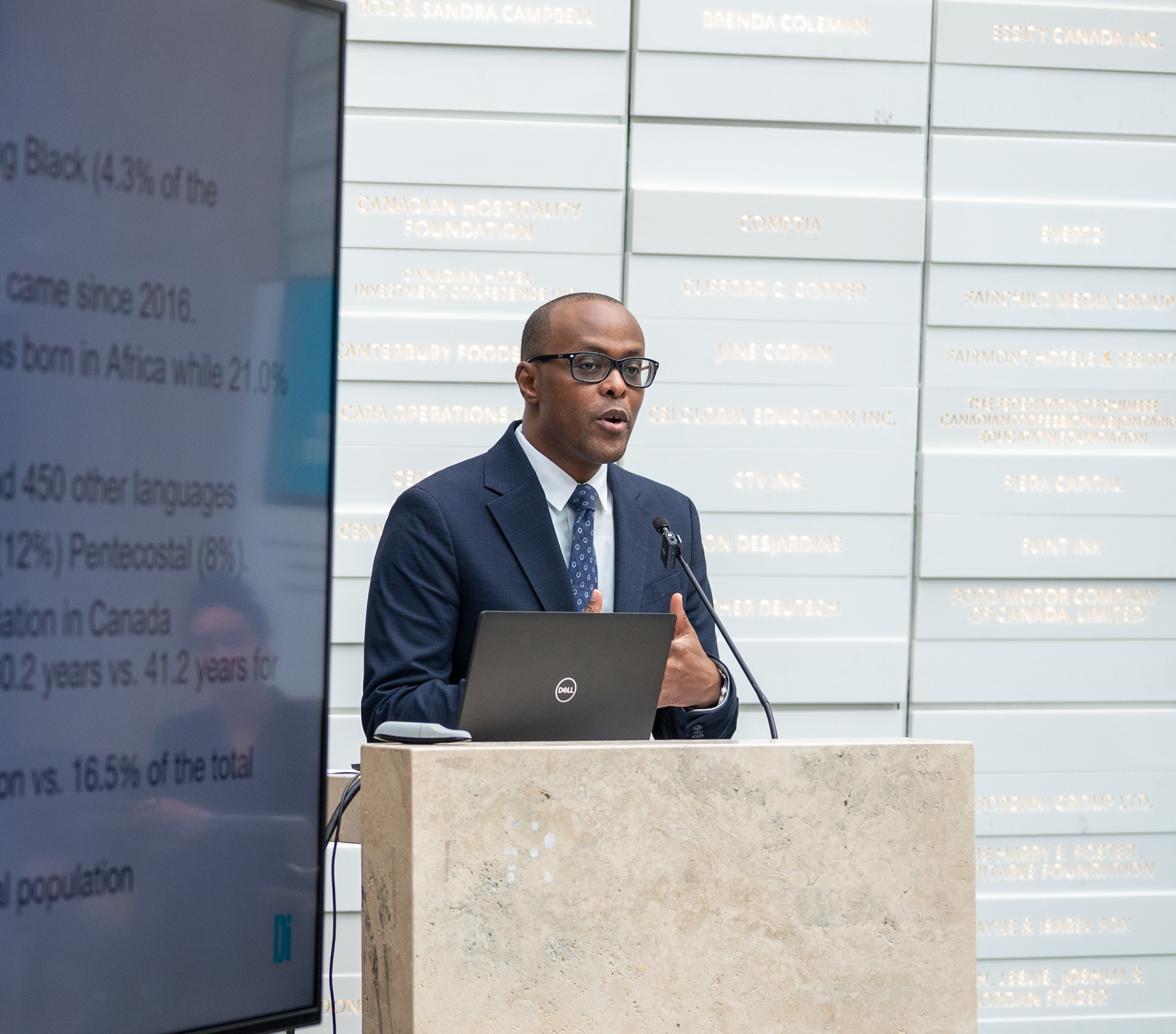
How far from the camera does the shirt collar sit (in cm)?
219

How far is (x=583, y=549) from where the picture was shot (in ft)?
7.00

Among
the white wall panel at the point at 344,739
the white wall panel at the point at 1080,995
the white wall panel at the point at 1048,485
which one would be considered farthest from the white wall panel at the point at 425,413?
the white wall panel at the point at 1080,995

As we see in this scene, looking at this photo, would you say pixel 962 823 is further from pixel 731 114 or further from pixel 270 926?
pixel 731 114

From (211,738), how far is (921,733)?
7.11 feet

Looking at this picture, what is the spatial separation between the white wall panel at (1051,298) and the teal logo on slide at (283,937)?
88.5 inches

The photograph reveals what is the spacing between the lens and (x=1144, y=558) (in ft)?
9.55

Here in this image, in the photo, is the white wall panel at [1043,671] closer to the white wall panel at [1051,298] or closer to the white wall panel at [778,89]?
the white wall panel at [1051,298]

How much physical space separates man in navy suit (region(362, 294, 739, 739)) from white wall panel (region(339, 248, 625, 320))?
47 cm

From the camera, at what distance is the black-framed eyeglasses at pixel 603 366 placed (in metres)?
2.12

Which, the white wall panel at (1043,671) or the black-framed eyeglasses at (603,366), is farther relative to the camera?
the white wall panel at (1043,671)

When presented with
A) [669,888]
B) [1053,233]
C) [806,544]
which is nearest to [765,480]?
[806,544]

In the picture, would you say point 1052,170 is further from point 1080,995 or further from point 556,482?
point 1080,995

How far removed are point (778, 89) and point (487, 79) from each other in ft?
2.08

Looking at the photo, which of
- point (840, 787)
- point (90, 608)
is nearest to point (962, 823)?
point (840, 787)
